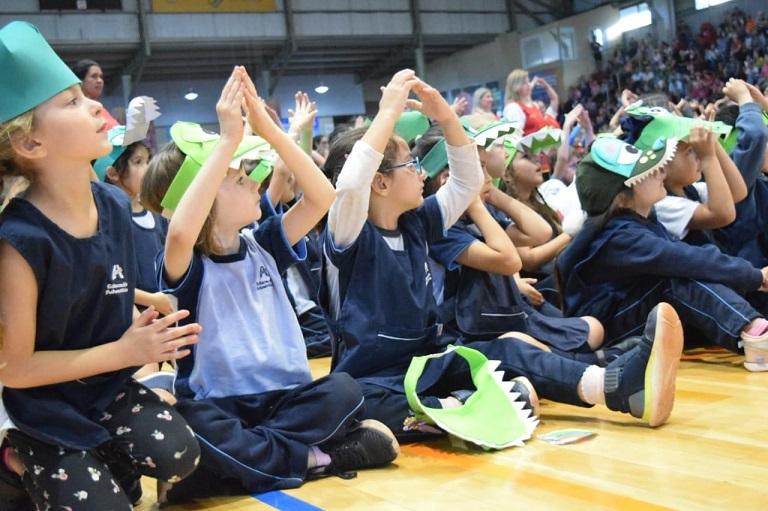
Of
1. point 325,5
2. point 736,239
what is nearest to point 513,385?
Answer: point 736,239

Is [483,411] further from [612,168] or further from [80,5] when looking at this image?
[80,5]

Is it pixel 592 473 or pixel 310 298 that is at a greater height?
pixel 310 298

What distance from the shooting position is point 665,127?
365 cm

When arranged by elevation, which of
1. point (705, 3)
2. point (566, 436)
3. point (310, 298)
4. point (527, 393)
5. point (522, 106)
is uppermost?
point (705, 3)

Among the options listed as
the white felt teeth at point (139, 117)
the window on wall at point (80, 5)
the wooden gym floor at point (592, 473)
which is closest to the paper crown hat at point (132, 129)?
the white felt teeth at point (139, 117)

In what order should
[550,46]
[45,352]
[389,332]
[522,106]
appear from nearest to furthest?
1. [45,352]
2. [389,332]
3. [522,106]
4. [550,46]

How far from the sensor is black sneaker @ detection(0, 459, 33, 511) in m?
2.15

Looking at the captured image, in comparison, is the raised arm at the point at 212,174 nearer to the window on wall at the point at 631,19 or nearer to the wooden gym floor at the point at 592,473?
the wooden gym floor at the point at 592,473

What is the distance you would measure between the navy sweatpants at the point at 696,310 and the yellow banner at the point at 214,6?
1362 centimetres

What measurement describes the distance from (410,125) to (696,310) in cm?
128

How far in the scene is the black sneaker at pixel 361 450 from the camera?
8.18 feet

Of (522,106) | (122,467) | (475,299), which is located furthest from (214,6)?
(122,467)

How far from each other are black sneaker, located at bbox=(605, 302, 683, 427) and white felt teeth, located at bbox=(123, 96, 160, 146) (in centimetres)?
211

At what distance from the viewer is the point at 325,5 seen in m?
17.0
